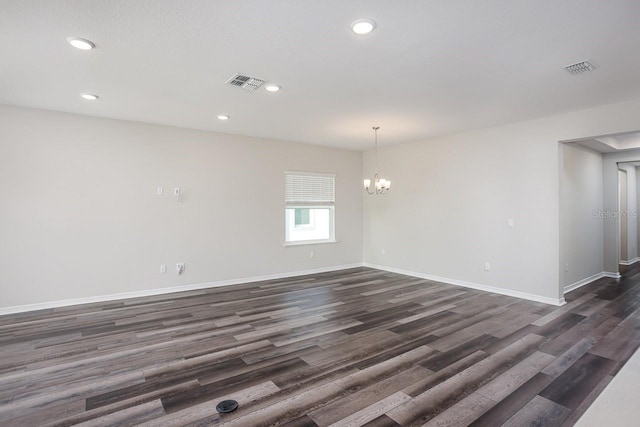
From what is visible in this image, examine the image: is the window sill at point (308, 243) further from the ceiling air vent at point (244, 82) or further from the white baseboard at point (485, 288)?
the ceiling air vent at point (244, 82)

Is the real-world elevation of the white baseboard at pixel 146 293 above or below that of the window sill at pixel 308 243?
below

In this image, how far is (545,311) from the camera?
14.3 feet

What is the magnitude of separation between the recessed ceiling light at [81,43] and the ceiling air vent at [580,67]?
4197mm

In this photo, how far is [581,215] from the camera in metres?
5.79

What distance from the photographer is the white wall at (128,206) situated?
4406 millimetres

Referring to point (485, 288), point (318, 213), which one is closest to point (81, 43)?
point (318, 213)

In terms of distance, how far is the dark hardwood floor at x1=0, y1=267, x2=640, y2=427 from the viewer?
2.24m

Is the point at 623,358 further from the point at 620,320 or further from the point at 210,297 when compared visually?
the point at 210,297

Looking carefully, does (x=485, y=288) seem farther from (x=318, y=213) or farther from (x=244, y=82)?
(x=244, y=82)

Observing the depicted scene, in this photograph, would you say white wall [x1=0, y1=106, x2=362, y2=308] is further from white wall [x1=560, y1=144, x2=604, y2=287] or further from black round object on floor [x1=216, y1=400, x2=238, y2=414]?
white wall [x1=560, y1=144, x2=604, y2=287]

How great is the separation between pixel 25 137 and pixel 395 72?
15.9 ft

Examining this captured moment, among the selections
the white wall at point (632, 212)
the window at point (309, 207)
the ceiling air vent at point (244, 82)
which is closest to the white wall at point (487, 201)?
the window at point (309, 207)

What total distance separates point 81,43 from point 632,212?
10.5 meters

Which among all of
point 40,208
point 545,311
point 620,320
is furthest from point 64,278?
point 620,320
